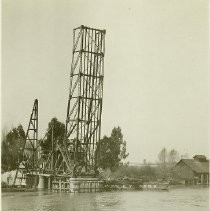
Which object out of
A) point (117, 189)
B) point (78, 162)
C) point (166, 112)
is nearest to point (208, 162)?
point (166, 112)

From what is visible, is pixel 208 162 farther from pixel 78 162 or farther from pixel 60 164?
pixel 60 164

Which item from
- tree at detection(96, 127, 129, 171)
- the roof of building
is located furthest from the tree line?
the roof of building

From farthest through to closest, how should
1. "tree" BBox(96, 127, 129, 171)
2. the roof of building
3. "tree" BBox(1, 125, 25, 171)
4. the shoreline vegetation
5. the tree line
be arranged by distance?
"tree" BBox(1, 125, 25, 171)
the tree line
the shoreline vegetation
"tree" BBox(96, 127, 129, 171)
the roof of building

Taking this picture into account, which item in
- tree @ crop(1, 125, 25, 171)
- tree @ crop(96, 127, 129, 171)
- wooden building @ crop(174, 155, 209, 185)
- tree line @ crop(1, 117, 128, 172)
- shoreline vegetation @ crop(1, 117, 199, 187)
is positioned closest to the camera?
wooden building @ crop(174, 155, 209, 185)

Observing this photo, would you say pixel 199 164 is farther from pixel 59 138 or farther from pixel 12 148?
pixel 59 138

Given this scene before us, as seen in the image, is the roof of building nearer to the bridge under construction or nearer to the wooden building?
the wooden building
